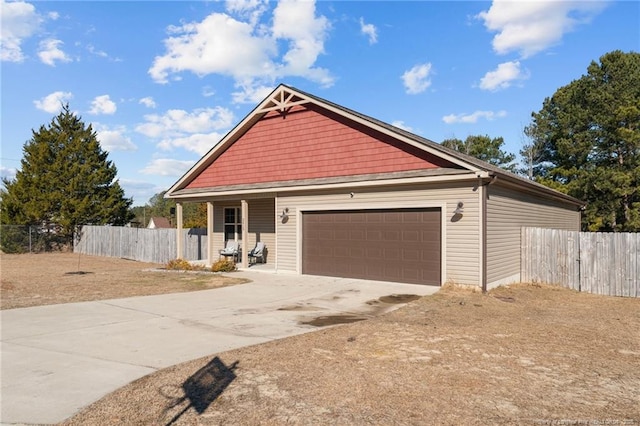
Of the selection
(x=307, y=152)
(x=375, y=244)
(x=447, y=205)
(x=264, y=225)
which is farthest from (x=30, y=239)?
(x=447, y=205)

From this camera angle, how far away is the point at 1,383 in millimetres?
4605

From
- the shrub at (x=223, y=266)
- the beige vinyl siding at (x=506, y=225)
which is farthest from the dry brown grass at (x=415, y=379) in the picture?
the shrub at (x=223, y=266)

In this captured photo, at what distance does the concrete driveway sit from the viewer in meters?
4.42

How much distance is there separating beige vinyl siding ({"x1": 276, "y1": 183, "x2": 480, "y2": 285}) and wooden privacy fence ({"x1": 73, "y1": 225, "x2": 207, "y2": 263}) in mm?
10223

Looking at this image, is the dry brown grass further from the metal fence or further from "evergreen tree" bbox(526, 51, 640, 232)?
the metal fence

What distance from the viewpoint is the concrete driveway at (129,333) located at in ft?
14.5

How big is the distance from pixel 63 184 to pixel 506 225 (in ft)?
100

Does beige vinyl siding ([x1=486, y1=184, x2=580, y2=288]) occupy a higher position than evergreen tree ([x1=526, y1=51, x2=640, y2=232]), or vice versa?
evergreen tree ([x1=526, y1=51, x2=640, y2=232])

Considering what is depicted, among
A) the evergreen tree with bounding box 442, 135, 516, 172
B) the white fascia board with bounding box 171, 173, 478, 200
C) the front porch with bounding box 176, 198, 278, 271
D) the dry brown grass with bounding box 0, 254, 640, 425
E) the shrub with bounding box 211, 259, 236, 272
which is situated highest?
the evergreen tree with bounding box 442, 135, 516, 172

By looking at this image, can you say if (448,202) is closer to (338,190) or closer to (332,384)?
(338,190)

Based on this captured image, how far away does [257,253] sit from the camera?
17.7 metres

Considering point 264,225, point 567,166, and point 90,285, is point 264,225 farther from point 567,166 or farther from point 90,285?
point 567,166

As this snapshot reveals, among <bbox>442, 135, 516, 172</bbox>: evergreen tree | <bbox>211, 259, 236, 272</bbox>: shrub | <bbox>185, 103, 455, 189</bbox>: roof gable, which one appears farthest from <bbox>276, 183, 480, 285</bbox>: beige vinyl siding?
<bbox>442, 135, 516, 172</bbox>: evergreen tree

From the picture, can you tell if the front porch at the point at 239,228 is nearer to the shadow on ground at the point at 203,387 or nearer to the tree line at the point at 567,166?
the shadow on ground at the point at 203,387
